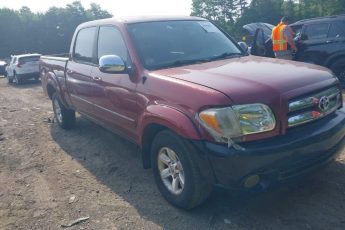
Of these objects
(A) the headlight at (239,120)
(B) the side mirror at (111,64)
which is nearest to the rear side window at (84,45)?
(B) the side mirror at (111,64)

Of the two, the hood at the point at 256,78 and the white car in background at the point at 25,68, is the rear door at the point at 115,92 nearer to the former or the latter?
the hood at the point at 256,78

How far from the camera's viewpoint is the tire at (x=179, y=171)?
3182 mm

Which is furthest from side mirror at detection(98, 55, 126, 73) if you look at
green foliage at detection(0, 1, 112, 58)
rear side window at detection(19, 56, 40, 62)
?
green foliage at detection(0, 1, 112, 58)

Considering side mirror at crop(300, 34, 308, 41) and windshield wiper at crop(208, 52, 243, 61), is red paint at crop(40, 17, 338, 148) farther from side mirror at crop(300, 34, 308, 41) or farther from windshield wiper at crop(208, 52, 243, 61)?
side mirror at crop(300, 34, 308, 41)

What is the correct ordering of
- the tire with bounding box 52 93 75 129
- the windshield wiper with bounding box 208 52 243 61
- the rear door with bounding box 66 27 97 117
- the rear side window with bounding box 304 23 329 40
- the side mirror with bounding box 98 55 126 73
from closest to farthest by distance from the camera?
the side mirror with bounding box 98 55 126 73 → the windshield wiper with bounding box 208 52 243 61 → the rear door with bounding box 66 27 97 117 → the tire with bounding box 52 93 75 129 → the rear side window with bounding box 304 23 329 40

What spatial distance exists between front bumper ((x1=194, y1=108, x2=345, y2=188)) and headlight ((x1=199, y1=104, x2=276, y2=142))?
0.32 feet

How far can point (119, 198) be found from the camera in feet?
13.3

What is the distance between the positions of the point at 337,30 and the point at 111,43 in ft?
19.8

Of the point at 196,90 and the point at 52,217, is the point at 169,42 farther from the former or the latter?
the point at 52,217

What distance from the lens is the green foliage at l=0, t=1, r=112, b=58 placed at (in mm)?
48031

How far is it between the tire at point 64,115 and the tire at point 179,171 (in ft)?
11.5

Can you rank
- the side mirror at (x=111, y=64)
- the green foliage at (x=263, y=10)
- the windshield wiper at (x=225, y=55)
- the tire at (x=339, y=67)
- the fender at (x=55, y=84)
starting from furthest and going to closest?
the green foliage at (x=263, y=10)
the tire at (x=339, y=67)
the fender at (x=55, y=84)
the windshield wiper at (x=225, y=55)
the side mirror at (x=111, y=64)

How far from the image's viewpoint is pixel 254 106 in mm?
2977

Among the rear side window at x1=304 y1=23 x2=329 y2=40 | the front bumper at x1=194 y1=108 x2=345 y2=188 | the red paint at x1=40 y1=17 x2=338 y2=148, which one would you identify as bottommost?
the front bumper at x1=194 y1=108 x2=345 y2=188
